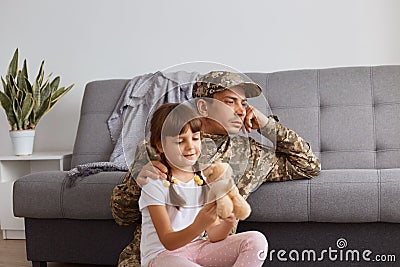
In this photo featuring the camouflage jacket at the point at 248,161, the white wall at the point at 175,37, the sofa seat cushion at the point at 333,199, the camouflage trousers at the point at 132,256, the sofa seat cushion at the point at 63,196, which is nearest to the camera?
the camouflage jacket at the point at 248,161

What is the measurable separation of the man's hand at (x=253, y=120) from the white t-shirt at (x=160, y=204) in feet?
A: 0.78

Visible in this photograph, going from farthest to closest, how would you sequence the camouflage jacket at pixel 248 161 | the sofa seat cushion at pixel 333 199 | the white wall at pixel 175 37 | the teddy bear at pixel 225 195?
the white wall at pixel 175 37 → the sofa seat cushion at pixel 333 199 → the camouflage jacket at pixel 248 161 → the teddy bear at pixel 225 195

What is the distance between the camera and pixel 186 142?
5.65 ft

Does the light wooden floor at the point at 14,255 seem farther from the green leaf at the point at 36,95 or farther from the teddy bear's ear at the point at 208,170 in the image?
the teddy bear's ear at the point at 208,170

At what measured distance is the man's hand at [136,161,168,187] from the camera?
185 centimetres

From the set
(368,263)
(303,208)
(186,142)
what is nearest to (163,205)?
(186,142)

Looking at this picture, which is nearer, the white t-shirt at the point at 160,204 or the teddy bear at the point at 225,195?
the teddy bear at the point at 225,195

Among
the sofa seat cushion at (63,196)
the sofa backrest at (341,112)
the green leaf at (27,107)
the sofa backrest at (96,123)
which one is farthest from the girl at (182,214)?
the green leaf at (27,107)

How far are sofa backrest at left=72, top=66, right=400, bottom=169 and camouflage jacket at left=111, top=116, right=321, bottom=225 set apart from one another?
0.54 meters

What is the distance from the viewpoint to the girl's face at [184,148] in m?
1.72

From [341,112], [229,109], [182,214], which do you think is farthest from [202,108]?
[341,112]

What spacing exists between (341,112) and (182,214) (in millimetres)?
1307

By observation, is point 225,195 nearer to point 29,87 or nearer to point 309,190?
point 309,190

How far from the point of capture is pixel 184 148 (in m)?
1.73
